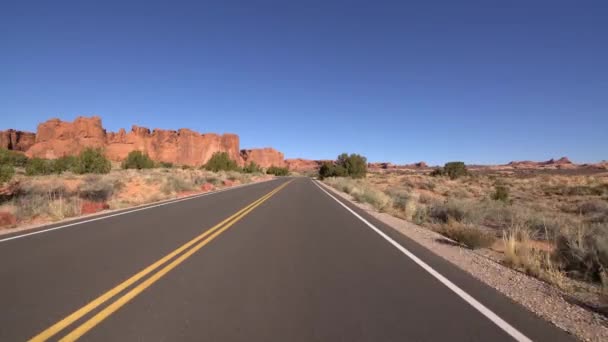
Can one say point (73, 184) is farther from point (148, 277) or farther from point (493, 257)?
point (493, 257)

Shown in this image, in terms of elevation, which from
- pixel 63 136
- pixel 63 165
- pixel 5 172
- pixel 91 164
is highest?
pixel 63 136

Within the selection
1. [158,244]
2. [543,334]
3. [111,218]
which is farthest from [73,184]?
[543,334]

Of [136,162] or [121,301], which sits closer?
[121,301]

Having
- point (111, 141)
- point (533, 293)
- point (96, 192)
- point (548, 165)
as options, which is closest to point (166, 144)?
point (111, 141)

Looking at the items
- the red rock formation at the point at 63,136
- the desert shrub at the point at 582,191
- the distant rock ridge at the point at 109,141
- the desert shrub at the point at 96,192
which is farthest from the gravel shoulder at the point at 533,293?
the red rock formation at the point at 63,136

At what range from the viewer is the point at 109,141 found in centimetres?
12475

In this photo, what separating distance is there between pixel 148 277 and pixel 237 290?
143cm

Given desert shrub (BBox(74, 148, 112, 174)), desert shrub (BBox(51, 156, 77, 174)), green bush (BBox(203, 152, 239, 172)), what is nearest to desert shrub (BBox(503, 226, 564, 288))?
desert shrub (BBox(74, 148, 112, 174))

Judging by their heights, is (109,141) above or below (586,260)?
above

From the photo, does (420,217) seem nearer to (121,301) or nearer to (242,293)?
(242,293)

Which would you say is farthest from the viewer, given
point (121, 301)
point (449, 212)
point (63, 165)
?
point (63, 165)

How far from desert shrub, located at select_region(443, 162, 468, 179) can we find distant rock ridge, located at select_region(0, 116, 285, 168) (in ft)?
305

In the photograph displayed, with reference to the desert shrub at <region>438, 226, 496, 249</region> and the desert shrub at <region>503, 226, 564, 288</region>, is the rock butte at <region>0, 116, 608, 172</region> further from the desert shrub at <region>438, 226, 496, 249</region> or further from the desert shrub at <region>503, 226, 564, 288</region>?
the desert shrub at <region>503, 226, 564, 288</region>

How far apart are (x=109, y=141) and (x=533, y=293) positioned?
14003cm
